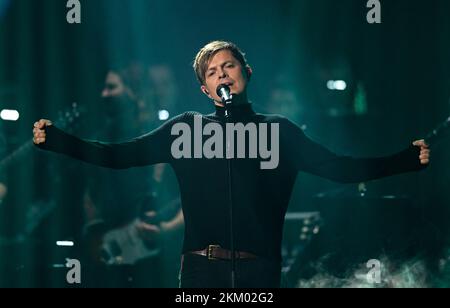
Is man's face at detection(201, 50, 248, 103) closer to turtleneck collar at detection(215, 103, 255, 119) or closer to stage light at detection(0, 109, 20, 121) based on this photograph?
turtleneck collar at detection(215, 103, 255, 119)

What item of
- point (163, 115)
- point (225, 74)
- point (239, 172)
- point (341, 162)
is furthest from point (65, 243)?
point (341, 162)

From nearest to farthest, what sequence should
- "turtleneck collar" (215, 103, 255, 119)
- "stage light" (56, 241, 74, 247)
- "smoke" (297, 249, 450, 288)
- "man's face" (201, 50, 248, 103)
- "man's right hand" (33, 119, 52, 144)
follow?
"man's right hand" (33, 119, 52, 144), "turtleneck collar" (215, 103, 255, 119), "man's face" (201, 50, 248, 103), "smoke" (297, 249, 450, 288), "stage light" (56, 241, 74, 247)

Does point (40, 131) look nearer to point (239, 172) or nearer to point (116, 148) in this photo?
point (116, 148)

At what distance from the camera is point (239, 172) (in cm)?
400

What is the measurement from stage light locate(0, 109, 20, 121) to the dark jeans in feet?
6.79

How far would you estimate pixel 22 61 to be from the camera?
5012 millimetres

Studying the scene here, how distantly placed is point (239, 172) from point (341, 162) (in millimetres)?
584

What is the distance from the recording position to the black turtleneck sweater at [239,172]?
3801 millimetres

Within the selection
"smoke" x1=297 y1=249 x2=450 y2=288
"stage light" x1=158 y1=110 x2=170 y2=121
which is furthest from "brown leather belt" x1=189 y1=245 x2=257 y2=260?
"stage light" x1=158 y1=110 x2=170 y2=121

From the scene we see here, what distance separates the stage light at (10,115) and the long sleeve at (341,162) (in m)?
2.16

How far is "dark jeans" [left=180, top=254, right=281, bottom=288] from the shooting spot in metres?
3.73

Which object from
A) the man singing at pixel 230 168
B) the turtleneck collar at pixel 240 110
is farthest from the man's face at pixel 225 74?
the turtleneck collar at pixel 240 110
